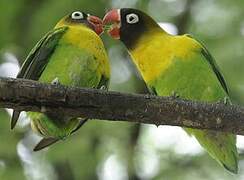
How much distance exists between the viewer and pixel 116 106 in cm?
270

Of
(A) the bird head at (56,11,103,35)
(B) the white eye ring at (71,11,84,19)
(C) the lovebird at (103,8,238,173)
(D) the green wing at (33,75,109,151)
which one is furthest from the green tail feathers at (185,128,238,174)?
(B) the white eye ring at (71,11,84,19)

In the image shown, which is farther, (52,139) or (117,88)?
(117,88)

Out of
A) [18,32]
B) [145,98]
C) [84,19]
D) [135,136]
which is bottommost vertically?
[135,136]

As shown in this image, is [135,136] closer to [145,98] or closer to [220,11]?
[220,11]

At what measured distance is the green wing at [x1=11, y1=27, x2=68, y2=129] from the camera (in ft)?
11.6

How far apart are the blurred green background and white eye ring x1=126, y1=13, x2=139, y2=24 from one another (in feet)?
2.14

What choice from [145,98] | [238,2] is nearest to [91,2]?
[238,2]

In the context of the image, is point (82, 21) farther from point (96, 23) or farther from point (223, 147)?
point (223, 147)

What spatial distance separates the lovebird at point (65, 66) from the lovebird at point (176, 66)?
0.96 feet

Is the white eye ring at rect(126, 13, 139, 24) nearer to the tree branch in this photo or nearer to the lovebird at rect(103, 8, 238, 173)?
the lovebird at rect(103, 8, 238, 173)

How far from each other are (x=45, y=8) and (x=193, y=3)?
1654 mm

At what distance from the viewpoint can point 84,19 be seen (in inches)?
160

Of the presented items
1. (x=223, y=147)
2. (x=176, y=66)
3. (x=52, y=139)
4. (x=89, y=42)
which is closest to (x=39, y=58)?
(x=89, y=42)

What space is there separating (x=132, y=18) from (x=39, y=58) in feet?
2.63
